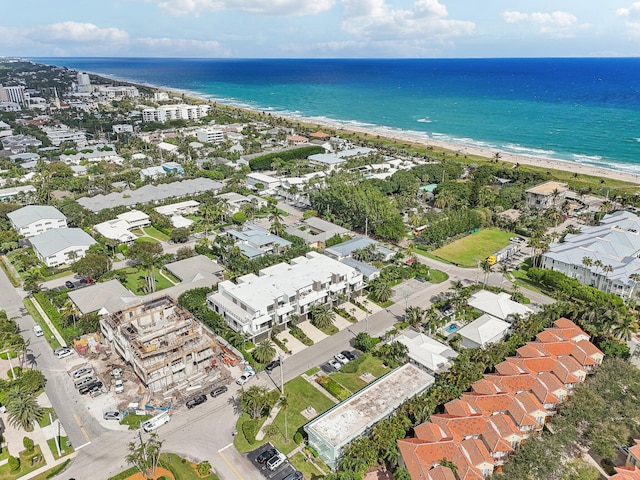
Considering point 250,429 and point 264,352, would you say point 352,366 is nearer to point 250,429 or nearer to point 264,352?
point 264,352

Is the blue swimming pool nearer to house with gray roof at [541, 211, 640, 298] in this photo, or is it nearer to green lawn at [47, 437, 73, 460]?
house with gray roof at [541, 211, 640, 298]

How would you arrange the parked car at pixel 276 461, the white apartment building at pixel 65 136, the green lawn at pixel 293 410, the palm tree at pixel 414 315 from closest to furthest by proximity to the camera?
the parked car at pixel 276 461 < the green lawn at pixel 293 410 < the palm tree at pixel 414 315 < the white apartment building at pixel 65 136

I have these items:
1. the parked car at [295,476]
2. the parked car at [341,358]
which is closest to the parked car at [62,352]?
the parked car at [341,358]

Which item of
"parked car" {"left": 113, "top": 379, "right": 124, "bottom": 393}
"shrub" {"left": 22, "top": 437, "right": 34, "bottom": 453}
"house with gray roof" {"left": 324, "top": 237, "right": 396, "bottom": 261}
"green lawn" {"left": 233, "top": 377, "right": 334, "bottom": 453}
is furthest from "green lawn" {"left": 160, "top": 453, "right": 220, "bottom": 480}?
"house with gray roof" {"left": 324, "top": 237, "right": 396, "bottom": 261}

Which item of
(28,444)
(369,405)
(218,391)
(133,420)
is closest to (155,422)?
(133,420)

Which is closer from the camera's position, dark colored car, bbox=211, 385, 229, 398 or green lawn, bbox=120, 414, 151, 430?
green lawn, bbox=120, 414, 151, 430

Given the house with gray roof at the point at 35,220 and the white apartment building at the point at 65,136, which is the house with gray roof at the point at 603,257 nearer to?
the house with gray roof at the point at 35,220
